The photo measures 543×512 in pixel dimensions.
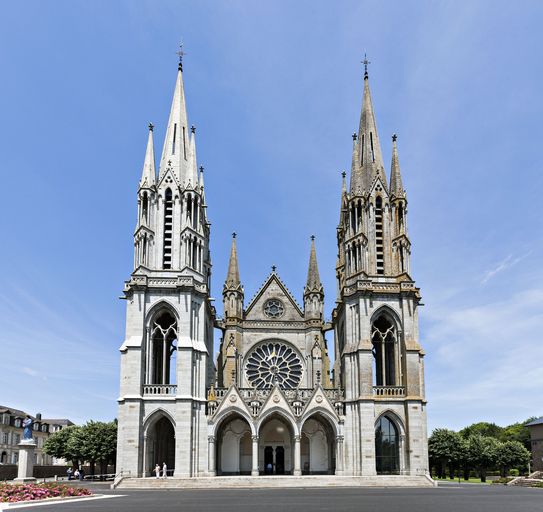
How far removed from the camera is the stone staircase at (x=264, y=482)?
4450 cm

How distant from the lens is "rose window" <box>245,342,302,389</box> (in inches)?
2429

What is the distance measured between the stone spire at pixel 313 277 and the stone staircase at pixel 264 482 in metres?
22.3

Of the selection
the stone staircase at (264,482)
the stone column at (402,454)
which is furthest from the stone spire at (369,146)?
the stone staircase at (264,482)

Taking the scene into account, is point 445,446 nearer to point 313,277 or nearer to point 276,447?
point 276,447

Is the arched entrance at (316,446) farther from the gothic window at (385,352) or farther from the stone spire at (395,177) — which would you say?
the stone spire at (395,177)

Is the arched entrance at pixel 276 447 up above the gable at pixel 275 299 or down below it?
below

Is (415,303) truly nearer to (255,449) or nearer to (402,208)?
(402,208)

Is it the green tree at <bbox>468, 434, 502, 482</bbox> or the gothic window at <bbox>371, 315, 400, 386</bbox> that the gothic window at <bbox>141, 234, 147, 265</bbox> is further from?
the green tree at <bbox>468, 434, 502, 482</bbox>

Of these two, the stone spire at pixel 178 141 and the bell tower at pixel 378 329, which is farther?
the stone spire at pixel 178 141

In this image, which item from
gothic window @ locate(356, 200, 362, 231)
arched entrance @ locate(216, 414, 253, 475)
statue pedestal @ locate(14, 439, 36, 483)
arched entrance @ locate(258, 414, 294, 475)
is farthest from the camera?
gothic window @ locate(356, 200, 362, 231)

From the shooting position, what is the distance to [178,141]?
60.2 metres

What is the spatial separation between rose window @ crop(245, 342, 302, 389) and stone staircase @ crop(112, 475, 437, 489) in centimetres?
1496

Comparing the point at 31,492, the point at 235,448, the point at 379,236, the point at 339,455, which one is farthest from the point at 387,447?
the point at 31,492

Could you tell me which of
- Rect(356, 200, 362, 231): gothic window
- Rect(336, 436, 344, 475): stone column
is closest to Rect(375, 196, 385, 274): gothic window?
Rect(356, 200, 362, 231): gothic window
